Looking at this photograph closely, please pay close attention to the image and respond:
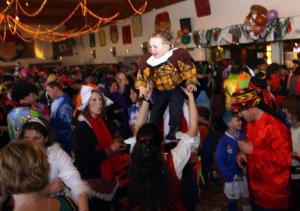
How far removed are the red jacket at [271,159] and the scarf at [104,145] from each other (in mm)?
1066

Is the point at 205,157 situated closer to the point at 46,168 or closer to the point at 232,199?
the point at 232,199

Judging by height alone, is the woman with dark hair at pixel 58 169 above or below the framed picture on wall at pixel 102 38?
below

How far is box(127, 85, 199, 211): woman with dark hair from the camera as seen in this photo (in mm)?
1857

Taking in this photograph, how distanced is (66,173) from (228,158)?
1.76 meters


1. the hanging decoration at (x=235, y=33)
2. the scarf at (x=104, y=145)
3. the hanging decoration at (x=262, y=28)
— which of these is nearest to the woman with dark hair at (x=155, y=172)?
the scarf at (x=104, y=145)

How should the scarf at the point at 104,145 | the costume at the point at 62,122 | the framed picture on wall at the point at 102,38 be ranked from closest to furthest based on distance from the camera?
the scarf at the point at 104,145 < the costume at the point at 62,122 < the framed picture on wall at the point at 102,38

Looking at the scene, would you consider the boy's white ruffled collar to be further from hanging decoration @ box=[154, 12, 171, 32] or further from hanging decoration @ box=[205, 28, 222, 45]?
hanging decoration @ box=[154, 12, 171, 32]

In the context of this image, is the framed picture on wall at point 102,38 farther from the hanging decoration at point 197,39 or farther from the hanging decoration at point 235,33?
the hanging decoration at point 235,33

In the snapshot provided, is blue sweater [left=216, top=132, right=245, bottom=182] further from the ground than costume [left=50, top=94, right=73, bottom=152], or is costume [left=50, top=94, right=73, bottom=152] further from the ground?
costume [left=50, top=94, right=73, bottom=152]

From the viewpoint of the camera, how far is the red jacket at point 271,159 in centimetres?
220

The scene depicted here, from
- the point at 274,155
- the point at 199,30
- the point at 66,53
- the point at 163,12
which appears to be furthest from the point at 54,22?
the point at 274,155

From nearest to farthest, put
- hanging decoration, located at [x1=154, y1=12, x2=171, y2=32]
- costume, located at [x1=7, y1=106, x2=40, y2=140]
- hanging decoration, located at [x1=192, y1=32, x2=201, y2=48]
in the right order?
costume, located at [x1=7, y1=106, x2=40, y2=140], hanging decoration, located at [x1=192, y1=32, x2=201, y2=48], hanging decoration, located at [x1=154, y1=12, x2=171, y2=32]

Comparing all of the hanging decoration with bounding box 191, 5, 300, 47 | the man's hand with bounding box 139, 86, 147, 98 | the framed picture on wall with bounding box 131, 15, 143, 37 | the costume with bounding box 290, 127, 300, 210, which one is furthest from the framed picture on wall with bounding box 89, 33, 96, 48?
the costume with bounding box 290, 127, 300, 210

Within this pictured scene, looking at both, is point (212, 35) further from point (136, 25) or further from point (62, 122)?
point (62, 122)
